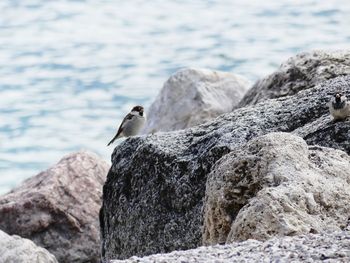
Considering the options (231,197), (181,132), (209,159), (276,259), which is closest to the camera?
(276,259)

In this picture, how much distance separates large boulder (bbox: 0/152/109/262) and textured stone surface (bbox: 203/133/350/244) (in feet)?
23.2

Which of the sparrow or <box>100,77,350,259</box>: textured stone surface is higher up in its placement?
<box>100,77,350,259</box>: textured stone surface

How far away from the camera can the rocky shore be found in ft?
22.0

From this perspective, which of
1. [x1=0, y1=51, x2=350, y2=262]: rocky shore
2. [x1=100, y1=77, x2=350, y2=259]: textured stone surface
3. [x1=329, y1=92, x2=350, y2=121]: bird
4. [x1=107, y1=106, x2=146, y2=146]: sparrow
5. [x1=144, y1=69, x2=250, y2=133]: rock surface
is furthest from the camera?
[x1=144, y1=69, x2=250, y2=133]: rock surface

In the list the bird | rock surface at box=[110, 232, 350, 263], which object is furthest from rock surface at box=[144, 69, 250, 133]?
rock surface at box=[110, 232, 350, 263]

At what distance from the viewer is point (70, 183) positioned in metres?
15.1

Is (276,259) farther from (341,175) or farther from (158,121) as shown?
(158,121)

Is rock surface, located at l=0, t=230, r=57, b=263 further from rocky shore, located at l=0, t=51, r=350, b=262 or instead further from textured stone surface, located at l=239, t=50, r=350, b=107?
textured stone surface, located at l=239, t=50, r=350, b=107

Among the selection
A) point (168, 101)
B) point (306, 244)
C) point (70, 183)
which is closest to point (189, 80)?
point (168, 101)

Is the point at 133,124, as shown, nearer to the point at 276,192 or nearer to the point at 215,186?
the point at 215,186

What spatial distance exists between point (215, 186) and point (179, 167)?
2.30m

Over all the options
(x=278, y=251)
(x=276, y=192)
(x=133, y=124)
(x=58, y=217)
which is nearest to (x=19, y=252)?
(x=58, y=217)

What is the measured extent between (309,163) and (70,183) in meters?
8.05

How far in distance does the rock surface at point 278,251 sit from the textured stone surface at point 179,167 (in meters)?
2.59
